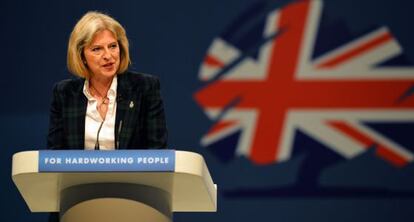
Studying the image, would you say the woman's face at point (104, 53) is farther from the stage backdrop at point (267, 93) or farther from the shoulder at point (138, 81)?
the stage backdrop at point (267, 93)

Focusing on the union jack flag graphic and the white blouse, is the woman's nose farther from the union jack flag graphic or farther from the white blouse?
the union jack flag graphic

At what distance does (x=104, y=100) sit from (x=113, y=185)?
42 centimetres

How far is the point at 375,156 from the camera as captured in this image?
14.4 feet

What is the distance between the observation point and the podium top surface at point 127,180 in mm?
2182

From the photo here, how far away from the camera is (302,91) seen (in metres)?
4.43

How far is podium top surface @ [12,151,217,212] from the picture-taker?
2.18 meters

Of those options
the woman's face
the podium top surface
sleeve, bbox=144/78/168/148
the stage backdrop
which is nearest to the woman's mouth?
the woman's face

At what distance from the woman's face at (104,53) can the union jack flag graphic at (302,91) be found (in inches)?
70.1

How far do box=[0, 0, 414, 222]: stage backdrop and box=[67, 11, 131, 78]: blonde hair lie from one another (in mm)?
1722

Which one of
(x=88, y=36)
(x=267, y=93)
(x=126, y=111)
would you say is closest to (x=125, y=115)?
(x=126, y=111)

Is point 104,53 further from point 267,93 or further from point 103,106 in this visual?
point 267,93

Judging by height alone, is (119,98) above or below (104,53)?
below

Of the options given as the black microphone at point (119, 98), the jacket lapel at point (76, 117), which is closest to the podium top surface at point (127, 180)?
the jacket lapel at point (76, 117)

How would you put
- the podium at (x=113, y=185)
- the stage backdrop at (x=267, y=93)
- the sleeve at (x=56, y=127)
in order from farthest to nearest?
the stage backdrop at (x=267, y=93) < the sleeve at (x=56, y=127) < the podium at (x=113, y=185)
